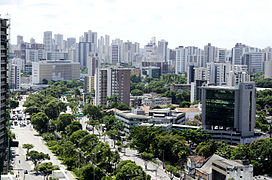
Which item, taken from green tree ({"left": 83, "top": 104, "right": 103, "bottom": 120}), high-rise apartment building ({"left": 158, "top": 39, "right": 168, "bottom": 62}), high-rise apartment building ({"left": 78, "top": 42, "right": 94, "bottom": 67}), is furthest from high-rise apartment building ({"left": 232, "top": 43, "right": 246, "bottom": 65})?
green tree ({"left": 83, "top": 104, "right": 103, "bottom": 120})

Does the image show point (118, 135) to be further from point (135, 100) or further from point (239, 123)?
point (135, 100)

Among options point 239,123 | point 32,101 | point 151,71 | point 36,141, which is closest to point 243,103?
point 239,123

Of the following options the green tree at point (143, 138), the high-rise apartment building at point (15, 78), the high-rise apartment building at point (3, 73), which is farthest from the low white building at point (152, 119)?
the high-rise apartment building at point (15, 78)

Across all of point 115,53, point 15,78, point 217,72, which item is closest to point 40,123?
point 217,72

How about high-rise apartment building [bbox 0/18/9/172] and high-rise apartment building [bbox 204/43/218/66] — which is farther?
high-rise apartment building [bbox 204/43/218/66]

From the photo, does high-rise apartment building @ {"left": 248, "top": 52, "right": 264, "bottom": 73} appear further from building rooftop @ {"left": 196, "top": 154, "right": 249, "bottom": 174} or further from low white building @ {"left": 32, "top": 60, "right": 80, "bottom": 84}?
building rooftop @ {"left": 196, "top": 154, "right": 249, "bottom": 174}

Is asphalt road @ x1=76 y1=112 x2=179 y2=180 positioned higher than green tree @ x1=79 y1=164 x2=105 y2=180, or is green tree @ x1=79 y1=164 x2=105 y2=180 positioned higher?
green tree @ x1=79 y1=164 x2=105 y2=180

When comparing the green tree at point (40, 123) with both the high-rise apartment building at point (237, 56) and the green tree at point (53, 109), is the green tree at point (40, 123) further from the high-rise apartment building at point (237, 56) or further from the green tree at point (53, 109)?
the high-rise apartment building at point (237, 56)
